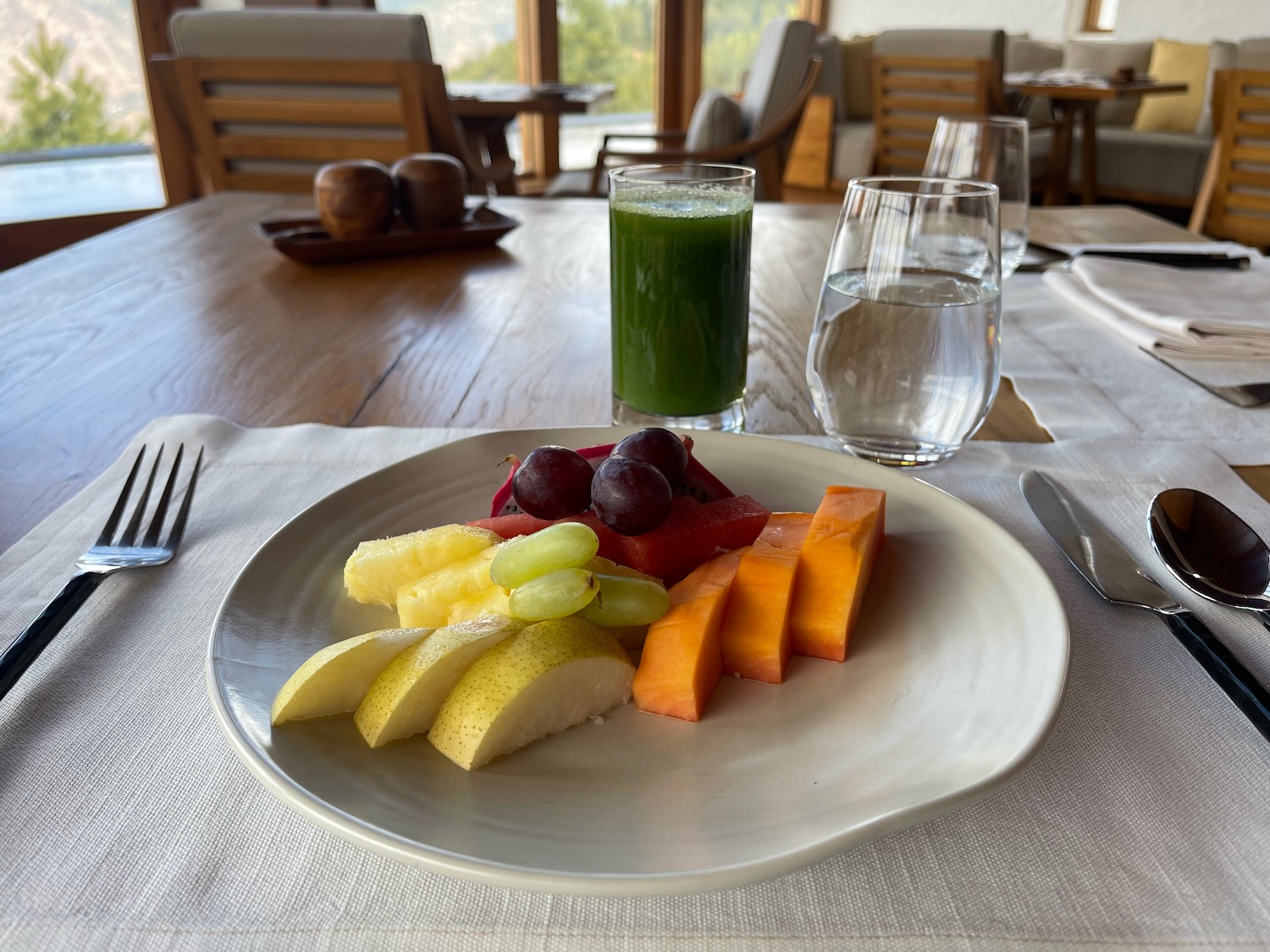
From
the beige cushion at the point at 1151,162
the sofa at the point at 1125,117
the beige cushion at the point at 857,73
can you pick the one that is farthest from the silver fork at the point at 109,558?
the beige cushion at the point at 857,73

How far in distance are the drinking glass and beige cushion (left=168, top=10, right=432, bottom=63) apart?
1.70m

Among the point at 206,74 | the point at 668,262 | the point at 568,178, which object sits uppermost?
the point at 206,74

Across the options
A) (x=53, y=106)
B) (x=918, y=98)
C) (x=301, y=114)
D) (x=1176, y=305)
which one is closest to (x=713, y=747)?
(x=1176, y=305)

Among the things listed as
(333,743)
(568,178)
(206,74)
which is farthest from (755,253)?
(568,178)

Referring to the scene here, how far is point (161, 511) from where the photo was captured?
0.66 metres

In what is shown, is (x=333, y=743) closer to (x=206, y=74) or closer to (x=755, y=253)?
(x=755, y=253)

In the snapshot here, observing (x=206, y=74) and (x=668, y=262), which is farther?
(x=206, y=74)

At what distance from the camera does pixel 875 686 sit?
0.47 m

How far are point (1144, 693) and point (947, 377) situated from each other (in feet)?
1.05

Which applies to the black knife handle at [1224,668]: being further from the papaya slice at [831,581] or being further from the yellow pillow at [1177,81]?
the yellow pillow at [1177,81]

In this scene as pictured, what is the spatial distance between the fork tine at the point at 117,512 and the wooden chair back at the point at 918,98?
3.98 m

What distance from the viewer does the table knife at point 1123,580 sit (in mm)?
481

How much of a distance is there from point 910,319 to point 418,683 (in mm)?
499

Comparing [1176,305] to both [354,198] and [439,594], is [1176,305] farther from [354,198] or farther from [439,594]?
[354,198]
